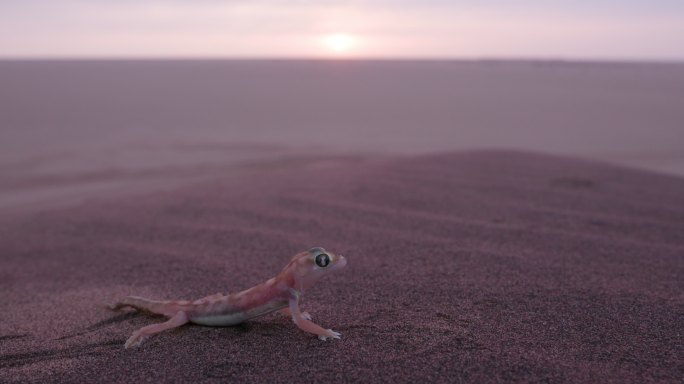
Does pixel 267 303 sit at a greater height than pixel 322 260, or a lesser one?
lesser

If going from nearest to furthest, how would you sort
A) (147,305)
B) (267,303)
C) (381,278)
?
(267,303) → (147,305) → (381,278)

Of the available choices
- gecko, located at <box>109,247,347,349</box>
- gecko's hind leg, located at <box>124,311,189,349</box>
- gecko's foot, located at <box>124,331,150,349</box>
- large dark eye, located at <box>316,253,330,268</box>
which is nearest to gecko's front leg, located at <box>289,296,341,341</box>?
gecko, located at <box>109,247,347,349</box>

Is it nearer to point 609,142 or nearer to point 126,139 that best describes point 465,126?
point 609,142

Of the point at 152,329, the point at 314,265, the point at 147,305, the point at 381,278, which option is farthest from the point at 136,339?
the point at 381,278

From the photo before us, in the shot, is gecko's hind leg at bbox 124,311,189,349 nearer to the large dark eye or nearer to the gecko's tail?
the gecko's tail

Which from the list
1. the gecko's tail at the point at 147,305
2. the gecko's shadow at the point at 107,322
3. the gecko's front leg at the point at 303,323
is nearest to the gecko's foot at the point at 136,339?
the gecko's tail at the point at 147,305

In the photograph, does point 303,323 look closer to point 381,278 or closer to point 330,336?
point 330,336

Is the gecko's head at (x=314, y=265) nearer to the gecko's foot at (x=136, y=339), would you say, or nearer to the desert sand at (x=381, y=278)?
the desert sand at (x=381, y=278)
